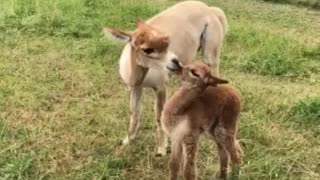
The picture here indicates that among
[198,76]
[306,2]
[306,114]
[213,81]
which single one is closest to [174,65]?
[198,76]

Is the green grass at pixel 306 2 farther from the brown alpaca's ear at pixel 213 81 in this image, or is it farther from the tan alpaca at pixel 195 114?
the brown alpaca's ear at pixel 213 81

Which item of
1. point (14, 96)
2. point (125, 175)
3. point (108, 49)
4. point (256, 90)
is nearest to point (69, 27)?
point (108, 49)

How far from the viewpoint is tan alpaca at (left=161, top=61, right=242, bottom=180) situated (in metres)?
4.09

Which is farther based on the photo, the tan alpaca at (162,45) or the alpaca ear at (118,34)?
the alpaca ear at (118,34)

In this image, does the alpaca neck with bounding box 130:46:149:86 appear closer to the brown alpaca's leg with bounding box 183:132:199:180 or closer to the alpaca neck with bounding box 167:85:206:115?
the alpaca neck with bounding box 167:85:206:115

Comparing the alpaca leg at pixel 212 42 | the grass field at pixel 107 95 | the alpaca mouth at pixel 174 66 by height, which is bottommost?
the grass field at pixel 107 95

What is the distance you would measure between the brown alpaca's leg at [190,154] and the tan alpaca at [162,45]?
2.05ft

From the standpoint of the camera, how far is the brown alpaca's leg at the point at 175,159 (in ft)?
13.7

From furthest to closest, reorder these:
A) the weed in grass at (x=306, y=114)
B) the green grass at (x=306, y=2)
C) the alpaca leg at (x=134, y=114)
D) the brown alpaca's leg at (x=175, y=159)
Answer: the green grass at (x=306, y=2) → the weed in grass at (x=306, y=114) → the alpaca leg at (x=134, y=114) → the brown alpaca's leg at (x=175, y=159)

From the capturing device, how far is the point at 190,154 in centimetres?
411

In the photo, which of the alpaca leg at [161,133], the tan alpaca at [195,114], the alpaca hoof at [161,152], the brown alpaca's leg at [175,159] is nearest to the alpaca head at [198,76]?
the tan alpaca at [195,114]

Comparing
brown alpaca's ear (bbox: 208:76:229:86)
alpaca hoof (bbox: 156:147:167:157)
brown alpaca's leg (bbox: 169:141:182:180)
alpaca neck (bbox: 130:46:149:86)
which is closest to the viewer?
brown alpaca's ear (bbox: 208:76:229:86)

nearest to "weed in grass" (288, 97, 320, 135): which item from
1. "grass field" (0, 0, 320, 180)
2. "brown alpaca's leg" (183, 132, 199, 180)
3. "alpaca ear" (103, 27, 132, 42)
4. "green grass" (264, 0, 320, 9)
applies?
"grass field" (0, 0, 320, 180)

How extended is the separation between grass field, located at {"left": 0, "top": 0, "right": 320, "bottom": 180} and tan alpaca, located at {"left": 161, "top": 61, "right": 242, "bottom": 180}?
490 mm
